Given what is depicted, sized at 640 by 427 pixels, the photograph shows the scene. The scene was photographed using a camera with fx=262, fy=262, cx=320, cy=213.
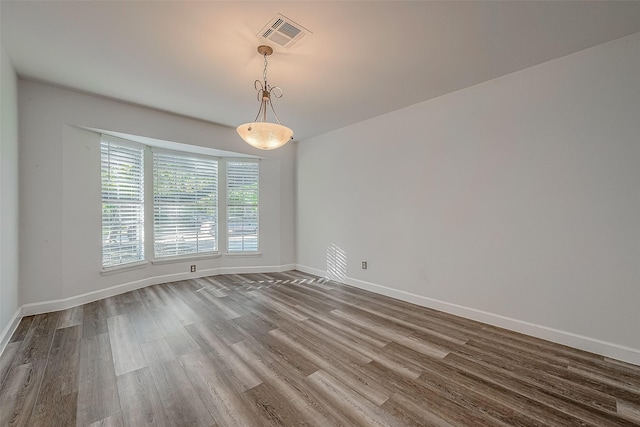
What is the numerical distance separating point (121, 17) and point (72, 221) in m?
2.74

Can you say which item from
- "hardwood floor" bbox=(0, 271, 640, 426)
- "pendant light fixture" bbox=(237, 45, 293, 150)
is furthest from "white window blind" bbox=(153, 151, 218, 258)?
"pendant light fixture" bbox=(237, 45, 293, 150)

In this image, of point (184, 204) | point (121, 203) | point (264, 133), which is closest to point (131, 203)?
point (121, 203)

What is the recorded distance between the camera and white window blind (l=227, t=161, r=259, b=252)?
207 inches

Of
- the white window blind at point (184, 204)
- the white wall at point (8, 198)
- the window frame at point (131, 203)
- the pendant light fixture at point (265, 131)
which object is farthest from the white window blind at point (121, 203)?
the pendant light fixture at point (265, 131)

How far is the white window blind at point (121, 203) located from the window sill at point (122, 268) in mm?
63

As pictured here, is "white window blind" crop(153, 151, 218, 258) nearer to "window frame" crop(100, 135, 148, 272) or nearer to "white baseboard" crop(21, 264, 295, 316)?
"window frame" crop(100, 135, 148, 272)

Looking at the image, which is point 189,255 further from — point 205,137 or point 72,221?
point 205,137

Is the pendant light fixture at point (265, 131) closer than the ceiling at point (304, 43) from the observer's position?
No

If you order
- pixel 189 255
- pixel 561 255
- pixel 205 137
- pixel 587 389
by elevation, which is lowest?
pixel 587 389

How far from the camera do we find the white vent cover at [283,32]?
2.08 metres

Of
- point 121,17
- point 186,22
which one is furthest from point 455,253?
point 121,17

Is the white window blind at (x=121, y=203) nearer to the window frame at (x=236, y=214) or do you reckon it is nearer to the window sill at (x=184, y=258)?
the window sill at (x=184, y=258)

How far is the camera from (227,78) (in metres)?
2.95

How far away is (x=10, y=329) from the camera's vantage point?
2.65 metres
